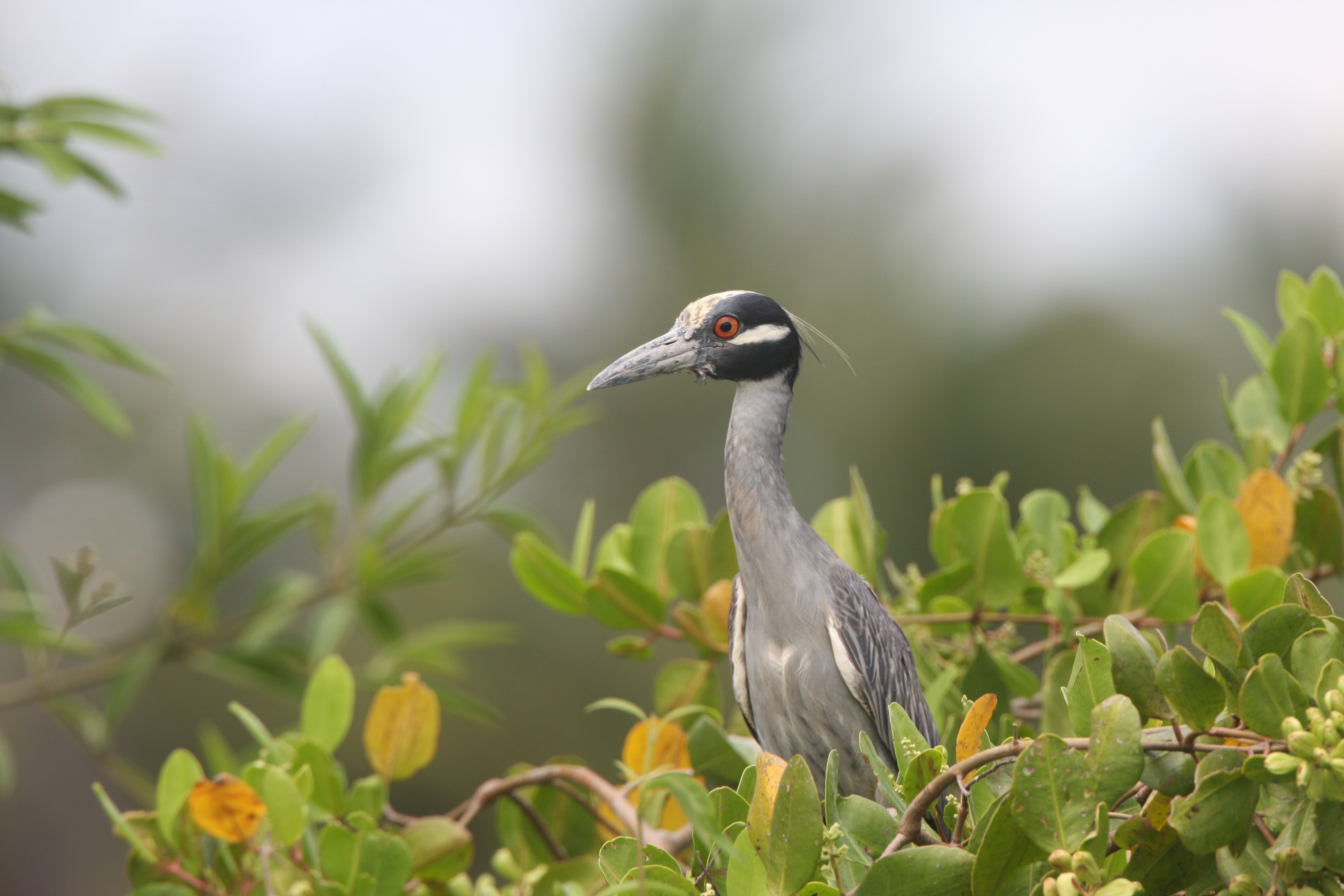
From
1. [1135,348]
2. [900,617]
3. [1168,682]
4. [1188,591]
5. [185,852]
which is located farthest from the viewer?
[1135,348]

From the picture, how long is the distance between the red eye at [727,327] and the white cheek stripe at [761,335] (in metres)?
0.01

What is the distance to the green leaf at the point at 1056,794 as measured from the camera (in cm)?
88

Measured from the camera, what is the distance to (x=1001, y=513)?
1828mm

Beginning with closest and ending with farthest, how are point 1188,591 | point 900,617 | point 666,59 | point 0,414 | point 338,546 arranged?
point 1188,591
point 900,617
point 338,546
point 0,414
point 666,59

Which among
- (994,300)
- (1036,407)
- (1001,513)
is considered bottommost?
(1036,407)

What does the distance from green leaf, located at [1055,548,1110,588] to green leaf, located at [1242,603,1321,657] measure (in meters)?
0.92

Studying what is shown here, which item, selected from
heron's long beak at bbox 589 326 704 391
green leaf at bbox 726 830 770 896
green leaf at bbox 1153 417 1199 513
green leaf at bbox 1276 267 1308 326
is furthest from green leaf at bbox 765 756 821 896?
green leaf at bbox 1276 267 1308 326

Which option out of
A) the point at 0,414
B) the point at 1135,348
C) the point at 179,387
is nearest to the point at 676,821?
the point at 179,387

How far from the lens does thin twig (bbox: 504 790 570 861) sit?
1.81 meters

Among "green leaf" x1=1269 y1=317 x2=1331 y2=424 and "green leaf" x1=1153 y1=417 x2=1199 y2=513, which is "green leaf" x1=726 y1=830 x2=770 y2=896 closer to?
"green leaf" x1=1153 y1=417 x2=1199 y2=513

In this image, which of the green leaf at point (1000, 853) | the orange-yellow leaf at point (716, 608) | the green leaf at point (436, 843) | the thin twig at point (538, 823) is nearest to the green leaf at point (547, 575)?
the orange-yellow leaf at point (716, 608)

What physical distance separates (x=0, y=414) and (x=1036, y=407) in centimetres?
811

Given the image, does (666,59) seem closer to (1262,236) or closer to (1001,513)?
(1262,236)

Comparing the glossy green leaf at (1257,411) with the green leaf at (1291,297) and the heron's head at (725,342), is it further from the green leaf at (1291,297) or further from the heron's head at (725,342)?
the heron's head at (725,342)
